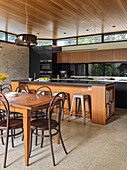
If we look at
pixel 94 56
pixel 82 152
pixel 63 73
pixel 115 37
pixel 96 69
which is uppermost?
pixel 115 37

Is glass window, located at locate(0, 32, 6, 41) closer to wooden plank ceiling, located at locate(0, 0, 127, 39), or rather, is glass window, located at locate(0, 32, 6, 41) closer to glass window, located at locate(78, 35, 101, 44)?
wooden plank ceiling, located at locate(0, 0, 127, 39)

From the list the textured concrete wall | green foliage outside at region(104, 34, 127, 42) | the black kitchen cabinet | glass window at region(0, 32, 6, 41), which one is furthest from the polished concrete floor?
glass window at region(0, 32, 6, 41)

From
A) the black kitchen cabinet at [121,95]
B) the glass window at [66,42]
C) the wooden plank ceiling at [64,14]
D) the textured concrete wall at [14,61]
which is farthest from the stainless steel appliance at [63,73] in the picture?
the black kitchen cabinet at [121,95]

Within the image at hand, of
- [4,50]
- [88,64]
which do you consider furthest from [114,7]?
[4,50]

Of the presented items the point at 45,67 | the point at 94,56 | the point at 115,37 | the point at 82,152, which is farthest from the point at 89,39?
the point at 82,152

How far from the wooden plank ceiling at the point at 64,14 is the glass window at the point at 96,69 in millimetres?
1677

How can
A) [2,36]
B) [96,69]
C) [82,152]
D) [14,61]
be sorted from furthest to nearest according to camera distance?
[14,61]
[96,69]
[2,36]
[82,152]

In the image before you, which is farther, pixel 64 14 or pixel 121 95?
pixel 121 95

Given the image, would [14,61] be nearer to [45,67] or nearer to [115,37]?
[45,67]

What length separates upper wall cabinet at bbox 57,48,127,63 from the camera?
6164 millimetres

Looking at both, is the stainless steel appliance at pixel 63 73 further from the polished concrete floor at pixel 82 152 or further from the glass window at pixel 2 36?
the polished concrete floor at pixel 82 152

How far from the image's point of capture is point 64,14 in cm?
443

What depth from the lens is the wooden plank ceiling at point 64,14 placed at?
372 cm

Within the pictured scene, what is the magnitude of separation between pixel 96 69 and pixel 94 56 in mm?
549
